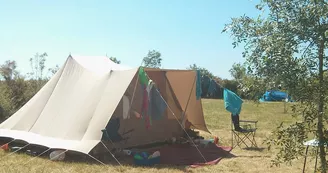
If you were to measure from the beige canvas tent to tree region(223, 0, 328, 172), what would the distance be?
8.49 ft

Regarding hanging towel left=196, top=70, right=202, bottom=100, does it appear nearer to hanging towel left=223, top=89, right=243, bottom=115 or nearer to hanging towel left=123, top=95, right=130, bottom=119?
hanging towel left=223, top=89, right=243, bottom=115

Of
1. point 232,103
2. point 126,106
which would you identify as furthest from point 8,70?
point 232,103

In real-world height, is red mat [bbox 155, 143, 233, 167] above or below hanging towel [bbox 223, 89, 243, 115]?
below

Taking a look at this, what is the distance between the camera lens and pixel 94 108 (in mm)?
5648

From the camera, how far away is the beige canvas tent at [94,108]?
5457mm

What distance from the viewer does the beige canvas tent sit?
5.46 m

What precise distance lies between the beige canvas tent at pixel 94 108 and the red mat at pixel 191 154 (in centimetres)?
53

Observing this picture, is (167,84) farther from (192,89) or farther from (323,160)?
(323,160)

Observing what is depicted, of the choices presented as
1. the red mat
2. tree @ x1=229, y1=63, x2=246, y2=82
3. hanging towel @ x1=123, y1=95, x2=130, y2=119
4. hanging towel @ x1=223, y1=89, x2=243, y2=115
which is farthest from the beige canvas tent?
tree @ x1=229, y1=63, x2=246, y2=82

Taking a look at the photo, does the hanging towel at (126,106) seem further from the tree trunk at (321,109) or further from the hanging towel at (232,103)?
the tree trunk at (321,109)

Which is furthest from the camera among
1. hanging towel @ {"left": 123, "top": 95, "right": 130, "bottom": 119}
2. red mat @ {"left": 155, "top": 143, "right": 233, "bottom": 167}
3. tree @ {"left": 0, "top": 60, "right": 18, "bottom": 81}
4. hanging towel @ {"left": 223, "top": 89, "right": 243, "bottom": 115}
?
tree @ {"left": 0, "top": 60, "right": 18, "bottom": 81}

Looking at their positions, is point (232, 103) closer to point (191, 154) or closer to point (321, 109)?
point (191, 154)

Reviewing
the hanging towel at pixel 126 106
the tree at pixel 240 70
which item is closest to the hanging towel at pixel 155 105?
the hanging towel at pixel 126 106

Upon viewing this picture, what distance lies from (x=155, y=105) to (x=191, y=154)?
106cm
